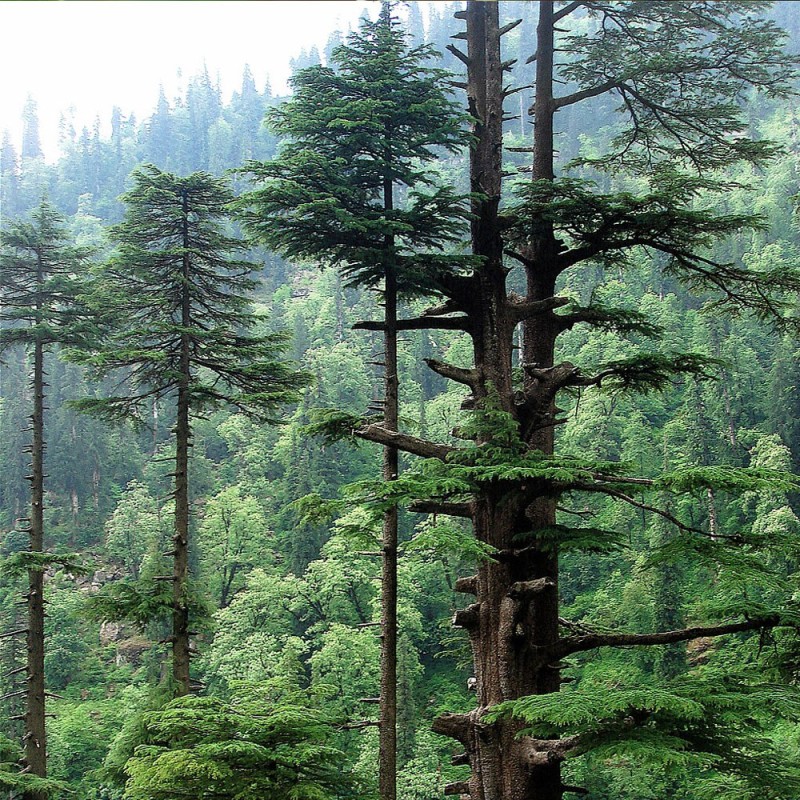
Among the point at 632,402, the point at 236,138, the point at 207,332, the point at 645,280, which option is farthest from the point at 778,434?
the point at 236,138

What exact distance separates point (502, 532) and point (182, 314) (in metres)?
7.75

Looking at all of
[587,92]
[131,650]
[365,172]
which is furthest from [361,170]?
[131,650]

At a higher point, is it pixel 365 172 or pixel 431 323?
pixel 365 172

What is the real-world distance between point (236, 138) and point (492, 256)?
91956 millimetres

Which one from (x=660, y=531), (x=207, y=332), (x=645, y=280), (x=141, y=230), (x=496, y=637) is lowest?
(x=660, y=531)

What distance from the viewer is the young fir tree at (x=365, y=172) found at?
26.1 ft

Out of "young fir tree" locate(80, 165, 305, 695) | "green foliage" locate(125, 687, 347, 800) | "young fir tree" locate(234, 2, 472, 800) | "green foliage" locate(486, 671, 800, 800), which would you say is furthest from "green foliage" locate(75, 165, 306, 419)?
"green foliage" locate(486, 671, 800, 800)

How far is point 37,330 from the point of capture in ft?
46.6

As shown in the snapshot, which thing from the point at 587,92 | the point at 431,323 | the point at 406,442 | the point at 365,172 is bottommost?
the point at 406,442

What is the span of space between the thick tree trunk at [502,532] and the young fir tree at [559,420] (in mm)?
17

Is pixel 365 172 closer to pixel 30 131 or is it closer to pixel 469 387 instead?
pixel 469 387

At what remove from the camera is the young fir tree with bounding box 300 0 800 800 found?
5.59 m

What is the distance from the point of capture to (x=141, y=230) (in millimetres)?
13555

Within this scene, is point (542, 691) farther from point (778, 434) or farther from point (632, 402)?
point (632, 402)
